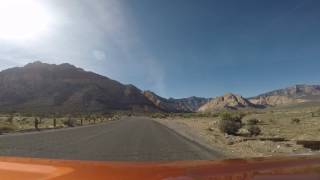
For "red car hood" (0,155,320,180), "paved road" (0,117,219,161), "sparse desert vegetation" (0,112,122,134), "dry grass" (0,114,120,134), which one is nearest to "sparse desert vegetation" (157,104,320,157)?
"paved road" (0,117,219,161)

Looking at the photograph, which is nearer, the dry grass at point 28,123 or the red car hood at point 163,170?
the red car hood at point 163,170

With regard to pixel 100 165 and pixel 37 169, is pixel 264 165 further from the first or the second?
pixel 37 169

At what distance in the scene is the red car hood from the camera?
2.76 m

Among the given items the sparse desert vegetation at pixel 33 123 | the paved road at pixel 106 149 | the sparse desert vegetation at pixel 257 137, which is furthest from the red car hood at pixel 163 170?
the sparse desert vegetation at pixel 33 123

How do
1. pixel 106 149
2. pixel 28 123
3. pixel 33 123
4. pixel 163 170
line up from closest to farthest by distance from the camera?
pixel 163 170 → pixel 106 149 → pixel 28 123 → pixel 33 123

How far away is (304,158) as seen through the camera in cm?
355

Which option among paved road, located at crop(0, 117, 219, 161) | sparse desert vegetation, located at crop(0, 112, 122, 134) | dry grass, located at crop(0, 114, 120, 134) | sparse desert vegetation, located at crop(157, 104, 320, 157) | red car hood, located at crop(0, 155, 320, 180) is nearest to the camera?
red car hood, located at crop(0, 155, 320, 180)

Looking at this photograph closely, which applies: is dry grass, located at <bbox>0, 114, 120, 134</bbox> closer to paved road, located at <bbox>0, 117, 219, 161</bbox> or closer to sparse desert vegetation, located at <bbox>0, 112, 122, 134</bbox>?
sparse desert vegetation, located at <bbox>0, 112, 122, 134</bbox>

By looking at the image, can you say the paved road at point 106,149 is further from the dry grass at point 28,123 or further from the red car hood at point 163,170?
the dry grass at point 28,123

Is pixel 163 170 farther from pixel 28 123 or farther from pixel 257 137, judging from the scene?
pixel 28 123

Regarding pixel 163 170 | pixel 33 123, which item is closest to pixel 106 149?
pixel 163 170

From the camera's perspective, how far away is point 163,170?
9.50 ft

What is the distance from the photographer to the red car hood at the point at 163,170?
2760 mm

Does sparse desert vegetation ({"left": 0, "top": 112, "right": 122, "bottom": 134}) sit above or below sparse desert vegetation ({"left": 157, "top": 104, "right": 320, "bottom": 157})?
above
